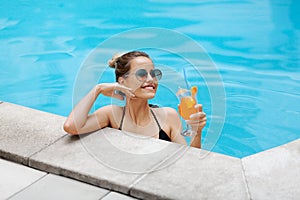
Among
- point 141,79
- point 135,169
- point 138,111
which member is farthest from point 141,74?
point 135,169

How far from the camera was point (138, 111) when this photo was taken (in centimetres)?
336

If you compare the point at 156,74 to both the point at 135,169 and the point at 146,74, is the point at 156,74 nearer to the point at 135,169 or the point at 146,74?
the point at 146,74

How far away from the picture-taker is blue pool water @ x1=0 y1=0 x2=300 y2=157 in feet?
16.2

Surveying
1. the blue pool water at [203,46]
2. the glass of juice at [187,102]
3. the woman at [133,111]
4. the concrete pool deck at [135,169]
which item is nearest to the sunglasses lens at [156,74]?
the woman at [133,111]

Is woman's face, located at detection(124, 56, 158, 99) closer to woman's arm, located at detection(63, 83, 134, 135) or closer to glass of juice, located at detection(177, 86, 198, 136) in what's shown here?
woman's arm, located at detection(63, 83, 134, 135)

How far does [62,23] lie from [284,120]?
3.64 m

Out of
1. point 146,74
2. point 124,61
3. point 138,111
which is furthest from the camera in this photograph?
point 138,111

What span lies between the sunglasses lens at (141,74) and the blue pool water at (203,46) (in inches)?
43.6

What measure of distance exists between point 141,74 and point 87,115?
41 cm

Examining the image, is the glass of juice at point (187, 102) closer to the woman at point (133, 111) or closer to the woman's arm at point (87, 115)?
the woman at point (133, 111)

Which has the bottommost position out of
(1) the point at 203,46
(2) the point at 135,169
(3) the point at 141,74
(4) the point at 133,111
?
(1) the point at 203,46

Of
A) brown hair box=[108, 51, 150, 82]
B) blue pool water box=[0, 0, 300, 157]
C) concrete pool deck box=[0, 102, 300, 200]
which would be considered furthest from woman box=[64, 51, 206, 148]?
blue pool water box=[0, 0, 300, 157]

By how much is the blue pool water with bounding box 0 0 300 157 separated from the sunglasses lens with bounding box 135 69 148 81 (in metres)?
1.11

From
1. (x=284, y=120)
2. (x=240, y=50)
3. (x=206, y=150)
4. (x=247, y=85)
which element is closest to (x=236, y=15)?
(x=240, y=50)
